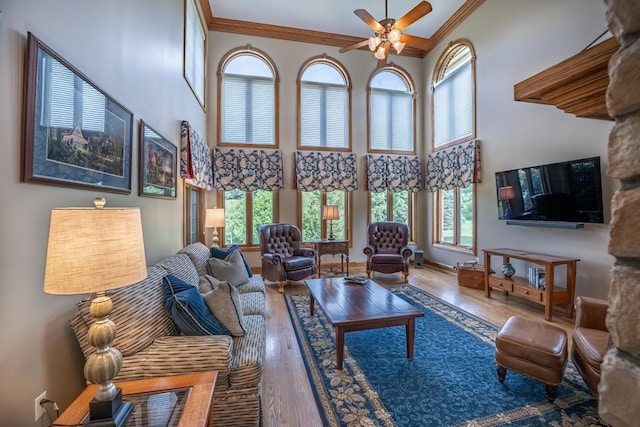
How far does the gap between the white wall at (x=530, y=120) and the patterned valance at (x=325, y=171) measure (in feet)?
8.13

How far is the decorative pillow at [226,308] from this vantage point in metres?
1.93

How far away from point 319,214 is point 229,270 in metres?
3.33

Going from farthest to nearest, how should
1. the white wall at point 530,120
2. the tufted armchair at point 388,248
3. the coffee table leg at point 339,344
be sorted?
the tufted armchair at point 388,248
the white wall at point 530,120
the coffee table leg at point 339,344

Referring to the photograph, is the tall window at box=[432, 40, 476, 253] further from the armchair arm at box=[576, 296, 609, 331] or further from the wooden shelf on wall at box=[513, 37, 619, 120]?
the armchair arm at box=[576, 296, 609, 331]

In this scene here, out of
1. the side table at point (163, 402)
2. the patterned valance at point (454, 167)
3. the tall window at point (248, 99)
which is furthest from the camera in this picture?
the tall window at point (248, 99)

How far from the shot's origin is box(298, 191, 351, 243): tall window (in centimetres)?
621

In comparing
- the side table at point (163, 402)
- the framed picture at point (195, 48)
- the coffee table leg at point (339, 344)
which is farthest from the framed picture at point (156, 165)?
the coffee table leg at point (339, 344)

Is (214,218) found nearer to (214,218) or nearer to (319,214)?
(214,218)

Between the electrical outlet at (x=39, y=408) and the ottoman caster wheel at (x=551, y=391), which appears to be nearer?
the electrical outlet at (x=39, y=408)

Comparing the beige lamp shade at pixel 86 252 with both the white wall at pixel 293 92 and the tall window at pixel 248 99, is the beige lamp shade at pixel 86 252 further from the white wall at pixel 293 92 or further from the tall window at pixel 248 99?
the tall window at pixel 248 99

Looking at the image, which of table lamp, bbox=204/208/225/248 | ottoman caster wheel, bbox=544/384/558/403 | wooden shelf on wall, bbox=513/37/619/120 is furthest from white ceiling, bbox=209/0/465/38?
ottoman caster wheel, bbox=544/384/558/403

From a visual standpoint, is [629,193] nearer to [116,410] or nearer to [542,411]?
[116,410]

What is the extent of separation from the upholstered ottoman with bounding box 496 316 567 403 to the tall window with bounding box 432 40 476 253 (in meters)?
3.29

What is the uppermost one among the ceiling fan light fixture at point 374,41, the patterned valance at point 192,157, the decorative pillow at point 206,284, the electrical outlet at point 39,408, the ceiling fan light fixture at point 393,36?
the ceiling fan light fixture at point 393,36
